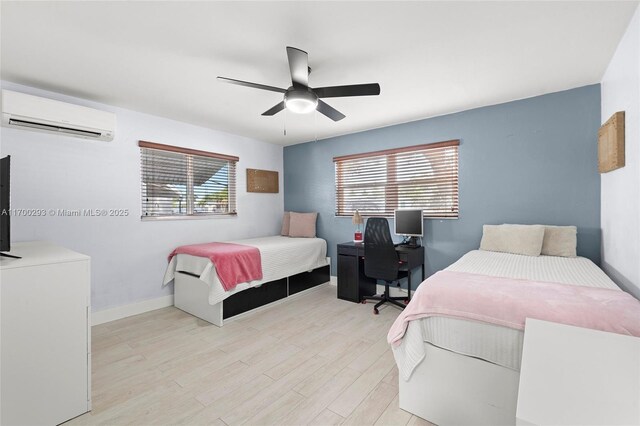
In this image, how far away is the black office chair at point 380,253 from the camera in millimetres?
3238

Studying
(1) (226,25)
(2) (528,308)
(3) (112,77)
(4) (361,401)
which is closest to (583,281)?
(2) (528,308)

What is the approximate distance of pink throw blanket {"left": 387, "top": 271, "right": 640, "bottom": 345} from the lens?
129cm

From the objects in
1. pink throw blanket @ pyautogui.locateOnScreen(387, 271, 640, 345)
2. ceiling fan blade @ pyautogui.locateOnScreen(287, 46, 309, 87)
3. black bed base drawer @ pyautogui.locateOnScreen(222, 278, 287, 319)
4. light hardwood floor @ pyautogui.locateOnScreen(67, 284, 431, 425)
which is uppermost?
ceiling fan blade @ pyautogui.locateOnScreen(287, 46, 309, 87)

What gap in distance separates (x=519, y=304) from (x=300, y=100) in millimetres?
1913

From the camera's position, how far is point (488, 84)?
2719 millimetres

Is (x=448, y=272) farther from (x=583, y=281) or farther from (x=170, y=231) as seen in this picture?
(x=170, y=231)

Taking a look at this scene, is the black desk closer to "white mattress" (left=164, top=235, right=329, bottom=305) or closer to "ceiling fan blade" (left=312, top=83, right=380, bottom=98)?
"white mattress" (left=164, top=235, right=329, bottom=305)

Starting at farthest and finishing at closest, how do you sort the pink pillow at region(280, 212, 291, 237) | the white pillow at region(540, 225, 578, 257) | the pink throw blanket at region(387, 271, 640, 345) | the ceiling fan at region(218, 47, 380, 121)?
1. the pink pillow at region(280, 212, 291, 237)
2. the white pillow at region(540, 225, 578, 257)
3. the ceiling fan at region(218, 47, 380, 121)
4. the pink throw blanket at region(387, 271, 640, 345)

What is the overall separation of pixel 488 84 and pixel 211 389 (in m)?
3.47

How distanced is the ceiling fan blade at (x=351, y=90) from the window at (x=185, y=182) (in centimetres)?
243

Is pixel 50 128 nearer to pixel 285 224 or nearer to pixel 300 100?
pixel 300 100

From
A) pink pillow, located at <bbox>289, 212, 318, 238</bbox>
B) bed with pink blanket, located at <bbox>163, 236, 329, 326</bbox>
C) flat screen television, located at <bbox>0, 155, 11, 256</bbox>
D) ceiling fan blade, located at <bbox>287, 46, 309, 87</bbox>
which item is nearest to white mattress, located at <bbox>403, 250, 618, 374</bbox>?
ceiling fan blade, located at <bbox>287, 46, 309, 87</bbox>

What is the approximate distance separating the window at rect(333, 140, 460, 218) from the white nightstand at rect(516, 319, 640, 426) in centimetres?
249

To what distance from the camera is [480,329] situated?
1502mm
